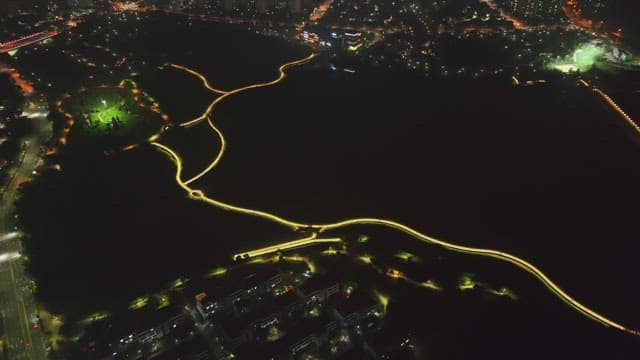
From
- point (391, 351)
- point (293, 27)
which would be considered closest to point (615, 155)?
point (391, 351)

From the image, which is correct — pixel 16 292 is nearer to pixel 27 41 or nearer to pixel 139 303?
pixel 139 303

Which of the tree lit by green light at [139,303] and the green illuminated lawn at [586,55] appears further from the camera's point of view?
the green illuminated lawn at [586,55]

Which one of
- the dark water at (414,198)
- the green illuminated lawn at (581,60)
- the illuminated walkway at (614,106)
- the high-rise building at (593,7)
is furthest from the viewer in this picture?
the high-rise building at (593,7)

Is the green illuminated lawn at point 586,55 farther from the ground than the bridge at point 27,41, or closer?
farther from the ground

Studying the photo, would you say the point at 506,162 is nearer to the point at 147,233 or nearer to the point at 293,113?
the point at 293,113

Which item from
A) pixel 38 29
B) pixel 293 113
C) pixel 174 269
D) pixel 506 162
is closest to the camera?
pixel 174 269

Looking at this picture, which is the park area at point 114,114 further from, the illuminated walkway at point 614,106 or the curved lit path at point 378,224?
the illuminated walkway at point 614,106

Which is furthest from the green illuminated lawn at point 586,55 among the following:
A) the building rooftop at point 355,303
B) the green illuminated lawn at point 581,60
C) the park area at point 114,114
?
the park area at point 114,114
